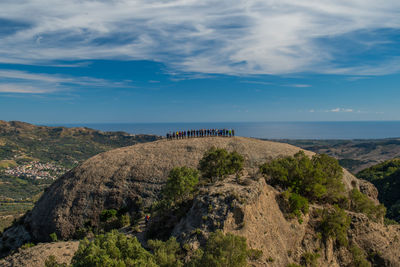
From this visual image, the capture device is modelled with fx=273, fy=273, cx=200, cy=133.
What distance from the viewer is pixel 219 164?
33.1m

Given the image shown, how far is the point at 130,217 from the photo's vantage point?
37562mm

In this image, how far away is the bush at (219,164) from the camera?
33000 mm

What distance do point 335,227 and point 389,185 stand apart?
6821 centimetres

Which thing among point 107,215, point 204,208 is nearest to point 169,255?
point 204,208

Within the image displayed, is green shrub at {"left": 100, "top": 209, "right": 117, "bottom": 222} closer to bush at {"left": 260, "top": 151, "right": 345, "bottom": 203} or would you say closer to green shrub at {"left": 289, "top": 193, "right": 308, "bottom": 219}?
bush at {"left": 260, "top": 151, "right": 345, "bottom": 203}

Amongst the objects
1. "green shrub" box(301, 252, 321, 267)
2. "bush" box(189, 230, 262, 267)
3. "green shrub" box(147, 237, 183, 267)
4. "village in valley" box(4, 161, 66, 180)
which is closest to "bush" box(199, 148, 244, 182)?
"green shrub" box(301, 252, 321, 267)

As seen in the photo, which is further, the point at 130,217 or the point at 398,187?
the point at 398,187

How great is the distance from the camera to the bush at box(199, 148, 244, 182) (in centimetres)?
3300

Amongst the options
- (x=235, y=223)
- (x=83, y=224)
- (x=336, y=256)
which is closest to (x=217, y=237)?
(x=235, y=223)

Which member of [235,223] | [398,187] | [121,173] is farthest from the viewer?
[398,187]

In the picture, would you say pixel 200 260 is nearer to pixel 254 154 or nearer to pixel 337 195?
pixel 337 195

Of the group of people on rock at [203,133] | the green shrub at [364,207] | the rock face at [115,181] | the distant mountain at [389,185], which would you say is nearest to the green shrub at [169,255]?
the rock face at [115,181]

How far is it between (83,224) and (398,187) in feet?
269

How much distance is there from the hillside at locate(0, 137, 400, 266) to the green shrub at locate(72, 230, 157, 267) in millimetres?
5141
